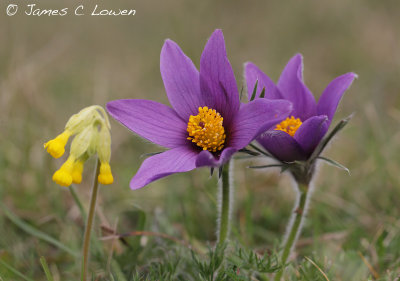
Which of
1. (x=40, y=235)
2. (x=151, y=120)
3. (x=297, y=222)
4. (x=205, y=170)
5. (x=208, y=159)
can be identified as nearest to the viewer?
(x=208, y=159)

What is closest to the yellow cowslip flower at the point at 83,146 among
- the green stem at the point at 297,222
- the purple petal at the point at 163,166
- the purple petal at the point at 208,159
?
the purple petal at the point at 163,166

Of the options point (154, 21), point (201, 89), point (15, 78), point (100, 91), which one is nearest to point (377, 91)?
point (100, 91)

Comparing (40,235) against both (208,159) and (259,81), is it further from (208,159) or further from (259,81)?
(259,81)

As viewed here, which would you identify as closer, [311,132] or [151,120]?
[311,132]

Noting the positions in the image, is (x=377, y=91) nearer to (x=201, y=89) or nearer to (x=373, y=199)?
(x=373, y=199)

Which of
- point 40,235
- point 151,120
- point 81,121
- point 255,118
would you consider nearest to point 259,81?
point 255,118

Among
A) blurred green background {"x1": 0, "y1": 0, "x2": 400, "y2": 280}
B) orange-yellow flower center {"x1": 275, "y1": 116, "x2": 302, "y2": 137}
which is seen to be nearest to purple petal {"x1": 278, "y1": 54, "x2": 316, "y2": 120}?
orange-yellow flower center {"x1": 275, "y1": 116, "x2": 302, "y2": 137}
